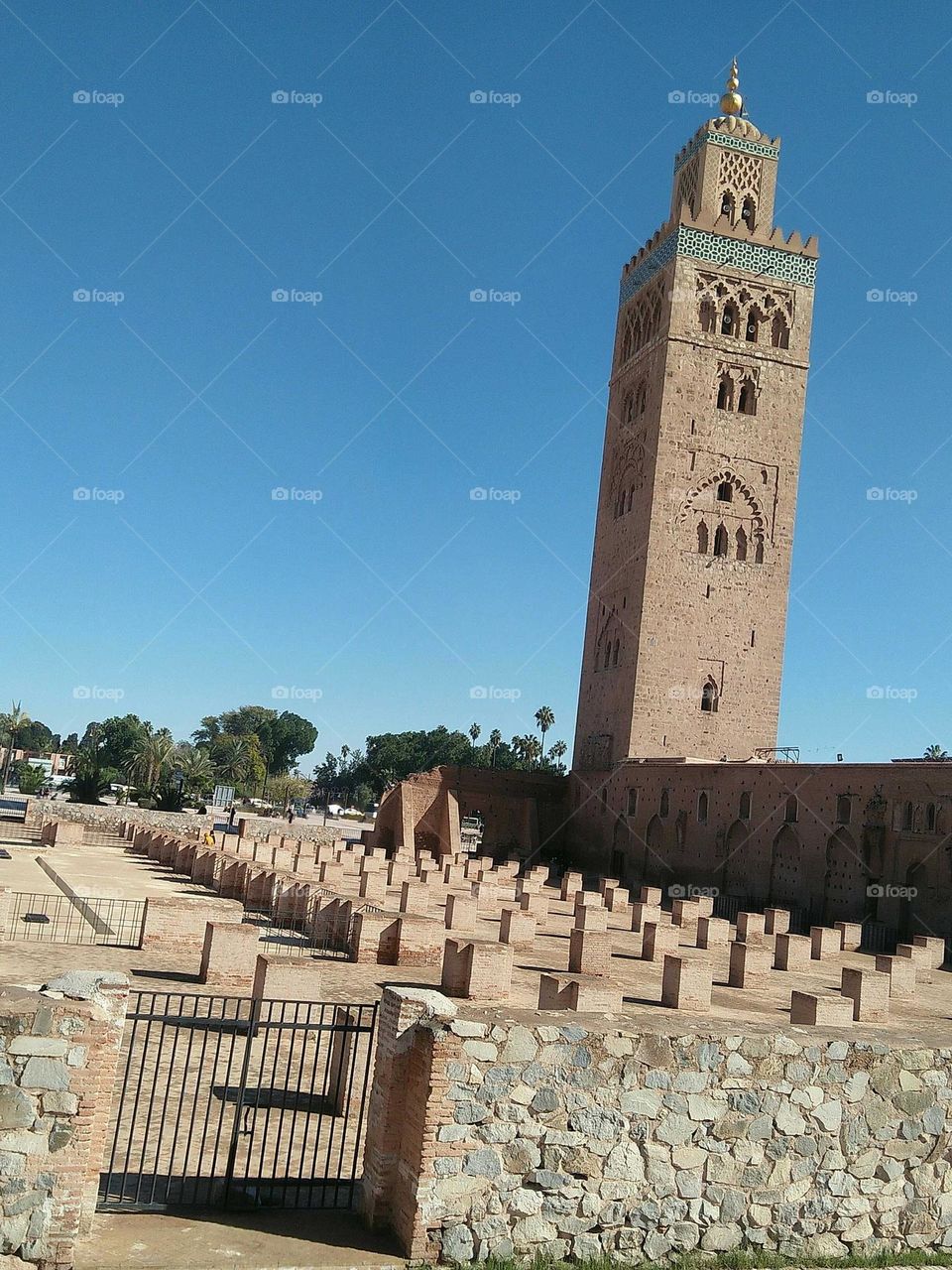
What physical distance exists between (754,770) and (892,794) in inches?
210

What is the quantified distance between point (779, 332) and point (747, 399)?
2.77 meters

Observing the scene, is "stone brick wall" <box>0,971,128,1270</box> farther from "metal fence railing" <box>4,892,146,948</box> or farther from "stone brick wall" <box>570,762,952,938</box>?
"stone brick wall" <box>570,762,952,938</box>

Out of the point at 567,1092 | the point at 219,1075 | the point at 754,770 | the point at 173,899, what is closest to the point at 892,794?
the point at 754,770

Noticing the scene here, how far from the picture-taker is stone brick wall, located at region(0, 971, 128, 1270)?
4.79 m

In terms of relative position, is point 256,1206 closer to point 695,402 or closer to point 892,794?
point 892,794

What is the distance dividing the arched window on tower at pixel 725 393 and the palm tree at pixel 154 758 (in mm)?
29862

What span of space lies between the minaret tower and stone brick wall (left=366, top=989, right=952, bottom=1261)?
94.7ft

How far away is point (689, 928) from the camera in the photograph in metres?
20.9

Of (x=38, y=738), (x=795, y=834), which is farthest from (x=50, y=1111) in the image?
(x=38, y=738)

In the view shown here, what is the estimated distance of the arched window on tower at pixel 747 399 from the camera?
3709 centimetres

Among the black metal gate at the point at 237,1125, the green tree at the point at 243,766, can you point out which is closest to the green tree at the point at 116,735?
the green tree at the point at 243,766

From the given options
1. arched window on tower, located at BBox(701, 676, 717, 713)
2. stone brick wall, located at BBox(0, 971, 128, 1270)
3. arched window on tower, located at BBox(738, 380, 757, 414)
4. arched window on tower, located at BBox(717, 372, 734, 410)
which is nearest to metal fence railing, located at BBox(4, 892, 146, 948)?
stone brick wall, located at BBox(0, 971, 128, 1270)

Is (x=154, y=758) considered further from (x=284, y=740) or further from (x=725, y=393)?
(x=284, y=740)

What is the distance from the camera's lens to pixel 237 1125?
18.9ft
